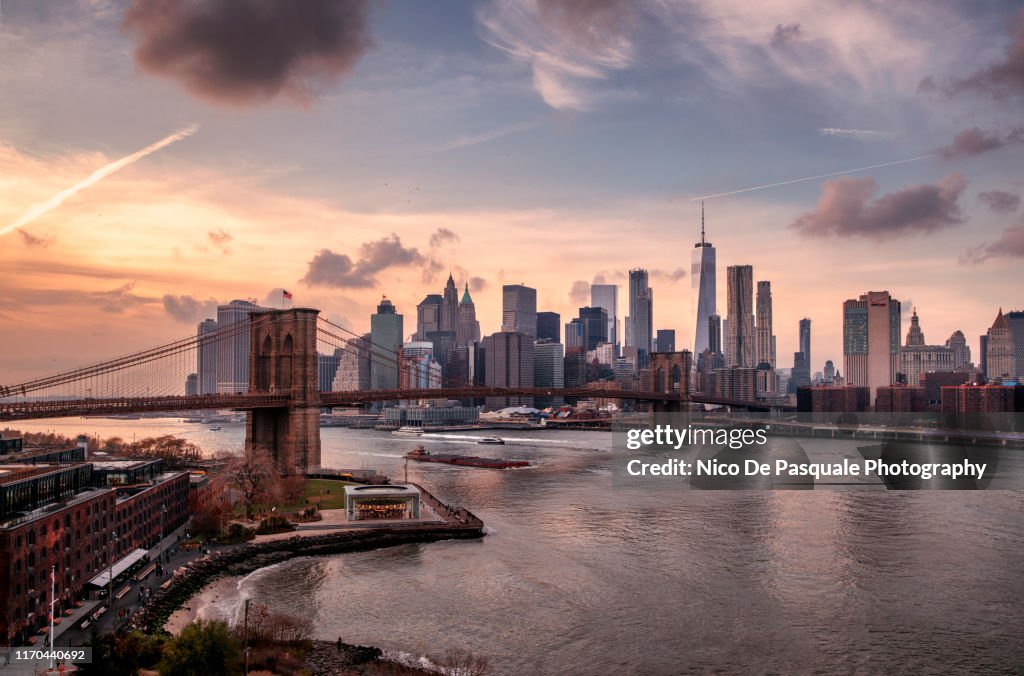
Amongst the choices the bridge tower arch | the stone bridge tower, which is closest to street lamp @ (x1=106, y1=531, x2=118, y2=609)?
the bridge tower arch

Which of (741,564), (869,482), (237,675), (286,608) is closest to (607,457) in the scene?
(869,482)

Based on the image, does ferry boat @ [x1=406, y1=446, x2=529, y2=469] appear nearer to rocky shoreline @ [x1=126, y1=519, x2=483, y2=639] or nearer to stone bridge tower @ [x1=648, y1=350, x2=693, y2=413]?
rocky shoreline @ [x1=126, y1=519, x2=483, y2=639]

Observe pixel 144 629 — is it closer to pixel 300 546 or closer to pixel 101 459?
pixel 300 546

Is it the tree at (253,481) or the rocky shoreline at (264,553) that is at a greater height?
the tree at (253,481)

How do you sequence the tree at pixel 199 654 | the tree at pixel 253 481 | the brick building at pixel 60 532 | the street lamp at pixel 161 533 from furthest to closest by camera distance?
the tree at pixel 253 481, the street lamp at pixel 161 533, the brick building at pixel 60 532, the tree at pixel 199 654

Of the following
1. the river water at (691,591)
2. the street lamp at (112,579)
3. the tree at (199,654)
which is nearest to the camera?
the tree at (199,654)

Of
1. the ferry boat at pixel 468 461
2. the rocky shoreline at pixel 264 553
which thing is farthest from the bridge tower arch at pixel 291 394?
the ferry boat at pixel 468 461

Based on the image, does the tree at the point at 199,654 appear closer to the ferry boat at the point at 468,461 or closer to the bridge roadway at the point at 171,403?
the bridge roadway at the point at 171,403
